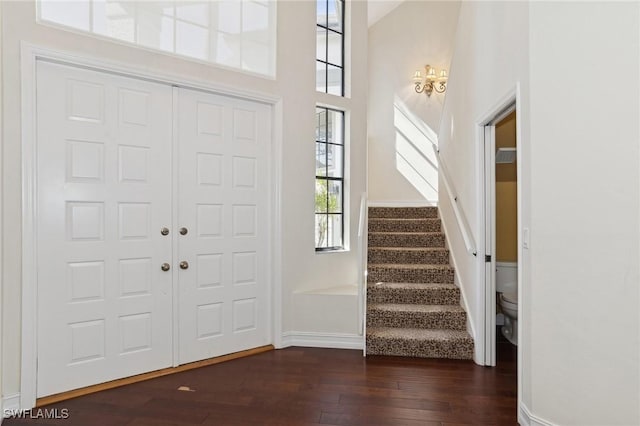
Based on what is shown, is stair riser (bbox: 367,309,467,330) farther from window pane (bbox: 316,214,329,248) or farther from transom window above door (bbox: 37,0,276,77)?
transom window above door (bbox: 37,0,276,77)

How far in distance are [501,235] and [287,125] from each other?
2.54 metres

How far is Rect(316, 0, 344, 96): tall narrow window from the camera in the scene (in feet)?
14.1

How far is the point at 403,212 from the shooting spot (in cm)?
552

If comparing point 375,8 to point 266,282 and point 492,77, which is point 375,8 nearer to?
point 492,77

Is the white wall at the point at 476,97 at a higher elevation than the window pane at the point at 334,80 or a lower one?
lower

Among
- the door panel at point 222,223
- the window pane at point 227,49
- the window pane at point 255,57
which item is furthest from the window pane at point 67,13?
the window pane at point 255,57

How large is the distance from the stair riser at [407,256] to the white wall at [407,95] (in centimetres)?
193

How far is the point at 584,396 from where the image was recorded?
2143 mm

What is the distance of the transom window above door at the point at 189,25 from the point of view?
2.93m

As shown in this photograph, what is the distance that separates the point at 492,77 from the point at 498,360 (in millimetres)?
2254

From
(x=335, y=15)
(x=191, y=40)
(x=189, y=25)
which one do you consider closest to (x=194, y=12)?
(x=189, y=25)

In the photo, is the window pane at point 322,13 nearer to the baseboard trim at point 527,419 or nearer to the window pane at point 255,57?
the window pane at point 255,57

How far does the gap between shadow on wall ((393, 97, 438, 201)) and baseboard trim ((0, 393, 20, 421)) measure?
5.25 meters

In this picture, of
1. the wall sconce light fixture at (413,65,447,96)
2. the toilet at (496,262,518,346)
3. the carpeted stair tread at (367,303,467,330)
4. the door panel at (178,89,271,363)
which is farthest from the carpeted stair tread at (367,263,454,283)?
the wall sconce light fixture at (413,65,447,96)
